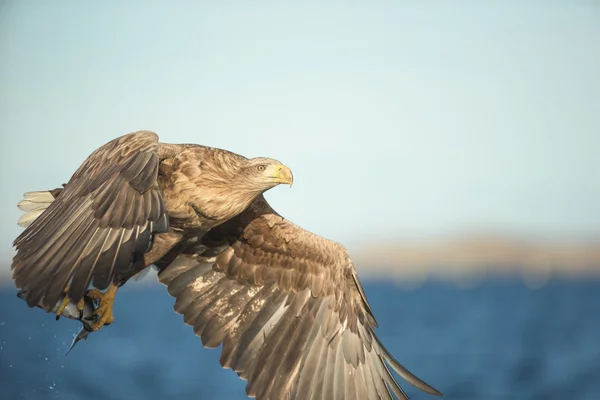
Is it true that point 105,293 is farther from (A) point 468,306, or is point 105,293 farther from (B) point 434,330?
(A) point 468,306

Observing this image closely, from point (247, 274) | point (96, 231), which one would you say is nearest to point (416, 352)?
point (247, 274)

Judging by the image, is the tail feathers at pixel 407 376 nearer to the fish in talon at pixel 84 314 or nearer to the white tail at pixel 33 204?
the fish in talon at pixel 84 314

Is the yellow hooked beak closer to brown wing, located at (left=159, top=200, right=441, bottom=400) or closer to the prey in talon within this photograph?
brown wing, located at (left=159, top=200, right=441, bottom=400)

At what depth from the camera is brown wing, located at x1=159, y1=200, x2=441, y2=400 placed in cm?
692

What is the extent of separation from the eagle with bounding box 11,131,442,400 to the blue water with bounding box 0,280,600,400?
464 centimetres

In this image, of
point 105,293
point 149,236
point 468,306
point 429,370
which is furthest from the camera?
point 468,306

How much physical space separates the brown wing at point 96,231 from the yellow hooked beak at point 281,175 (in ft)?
2.94

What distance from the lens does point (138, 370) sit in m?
21.6

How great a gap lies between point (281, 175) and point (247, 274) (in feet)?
3.55

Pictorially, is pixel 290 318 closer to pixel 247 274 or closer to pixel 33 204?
pixel 247 274

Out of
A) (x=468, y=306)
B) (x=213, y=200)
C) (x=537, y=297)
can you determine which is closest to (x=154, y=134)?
(x=213, y=200)

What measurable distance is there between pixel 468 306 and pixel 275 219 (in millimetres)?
31736

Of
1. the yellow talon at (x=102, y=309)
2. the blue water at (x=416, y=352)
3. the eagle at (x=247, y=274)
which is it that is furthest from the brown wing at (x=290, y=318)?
the blue water at (x=416, y=352)

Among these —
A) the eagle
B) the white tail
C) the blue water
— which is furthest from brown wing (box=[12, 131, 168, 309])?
the blue water
